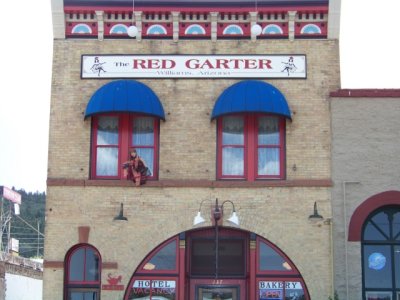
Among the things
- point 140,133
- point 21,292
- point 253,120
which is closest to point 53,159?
point 140,133

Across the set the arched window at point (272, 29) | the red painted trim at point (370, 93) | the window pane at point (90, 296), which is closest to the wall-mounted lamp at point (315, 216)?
the red painted trim at point (370, 93)

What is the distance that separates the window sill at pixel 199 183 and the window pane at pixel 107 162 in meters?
0.42

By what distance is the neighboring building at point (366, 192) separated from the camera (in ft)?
70.0

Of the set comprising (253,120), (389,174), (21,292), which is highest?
(253,120)

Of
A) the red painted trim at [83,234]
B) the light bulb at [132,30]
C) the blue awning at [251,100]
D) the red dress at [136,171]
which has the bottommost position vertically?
the red painted trim at [83,234]

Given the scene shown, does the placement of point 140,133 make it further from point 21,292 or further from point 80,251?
point 21,292

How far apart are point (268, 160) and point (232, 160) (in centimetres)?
102

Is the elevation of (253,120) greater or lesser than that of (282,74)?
lesser

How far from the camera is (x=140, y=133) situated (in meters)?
22.4

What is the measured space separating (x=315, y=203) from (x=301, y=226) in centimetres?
74

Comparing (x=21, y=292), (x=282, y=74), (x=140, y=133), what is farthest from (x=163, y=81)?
(x=21, y=292)

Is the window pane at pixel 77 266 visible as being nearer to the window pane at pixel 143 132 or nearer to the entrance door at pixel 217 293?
the entrance door at pixel 217 293

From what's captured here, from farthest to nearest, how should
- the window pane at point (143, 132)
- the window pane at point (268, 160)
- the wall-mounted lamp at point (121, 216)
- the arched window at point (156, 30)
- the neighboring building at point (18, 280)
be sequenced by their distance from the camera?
the neighboring building at point (18, 280) < the arched window at point (156, 30) < the window pane at point (143, 132) < the window pane at point (268, 160) < the wall-mounted lamp at point (121, 216)

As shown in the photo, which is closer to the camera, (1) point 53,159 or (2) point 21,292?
(1) point 53,159
